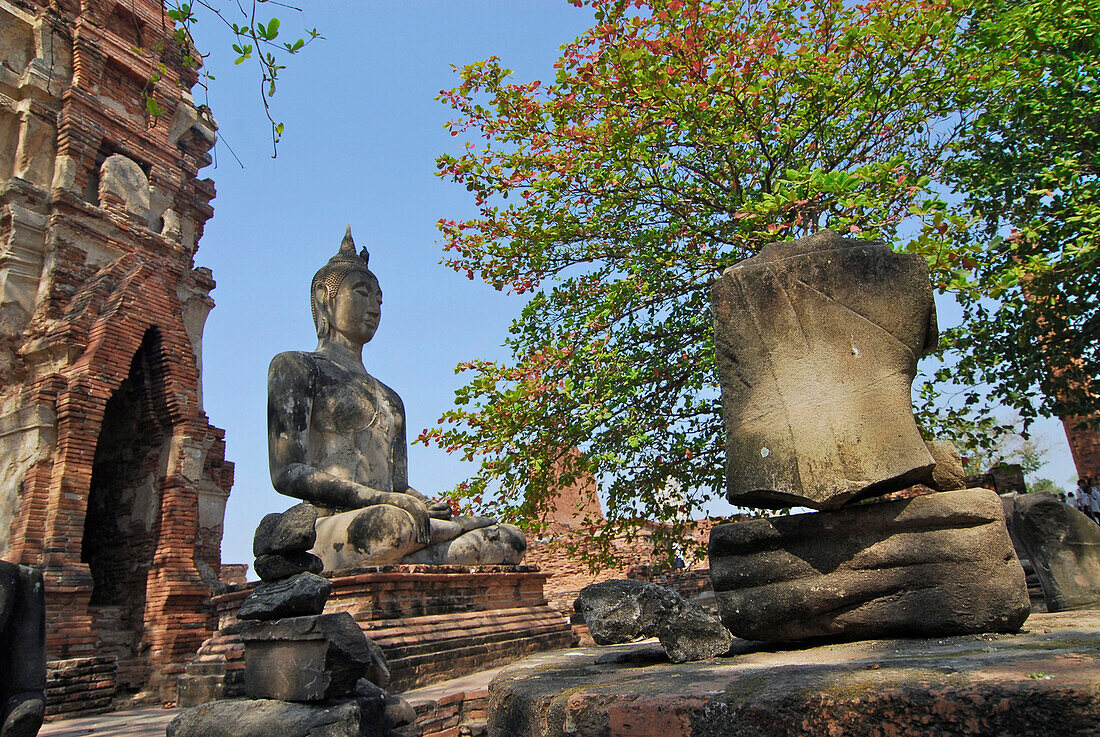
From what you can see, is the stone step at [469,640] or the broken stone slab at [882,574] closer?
the broken stone slab at [882,574]

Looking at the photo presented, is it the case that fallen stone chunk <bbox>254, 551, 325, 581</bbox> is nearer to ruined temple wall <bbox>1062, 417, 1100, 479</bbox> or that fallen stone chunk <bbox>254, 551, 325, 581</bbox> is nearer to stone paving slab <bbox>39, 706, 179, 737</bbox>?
stone paving slab <bbox>39, 706, 179, 737</bbox>

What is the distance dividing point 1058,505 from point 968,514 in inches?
89.1

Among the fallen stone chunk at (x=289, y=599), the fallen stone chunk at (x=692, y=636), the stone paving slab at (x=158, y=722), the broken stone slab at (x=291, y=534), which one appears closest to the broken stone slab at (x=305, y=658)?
the fallen stone chunk at (x=289, y=599)

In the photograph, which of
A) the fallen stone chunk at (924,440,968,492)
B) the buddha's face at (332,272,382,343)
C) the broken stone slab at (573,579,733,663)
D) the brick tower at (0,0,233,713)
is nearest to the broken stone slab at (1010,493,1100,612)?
the fallen stone chunk at (924,440,968,492)

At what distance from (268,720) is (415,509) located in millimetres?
2564

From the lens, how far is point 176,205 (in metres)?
12.2

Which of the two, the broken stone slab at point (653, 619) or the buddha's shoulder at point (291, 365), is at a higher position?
the buddha's shoulder at point (291, 365)

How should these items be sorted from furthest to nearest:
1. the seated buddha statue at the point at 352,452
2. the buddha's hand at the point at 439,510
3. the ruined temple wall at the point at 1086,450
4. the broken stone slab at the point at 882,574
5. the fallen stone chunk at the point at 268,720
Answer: the ruined temple wall at the point at 1086,450 < the buddha's hand at the point at 439,510 < the seated buddha statue at the point at 352,452 < the fallen stone chunk at the point at 268,720 < the broken stone slab at the point at 882,574

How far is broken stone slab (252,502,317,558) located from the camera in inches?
146

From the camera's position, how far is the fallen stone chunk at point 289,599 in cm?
353

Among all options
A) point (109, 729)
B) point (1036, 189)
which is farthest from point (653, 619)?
point (1036, 189)

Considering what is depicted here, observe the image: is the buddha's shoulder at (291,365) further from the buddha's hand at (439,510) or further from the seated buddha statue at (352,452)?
the buddha's hand at (439,510)

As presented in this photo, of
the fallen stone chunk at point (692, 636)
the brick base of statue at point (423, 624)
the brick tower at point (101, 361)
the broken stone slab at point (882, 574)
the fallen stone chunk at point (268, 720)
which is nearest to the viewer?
the broken stone slab at point (882, 574)

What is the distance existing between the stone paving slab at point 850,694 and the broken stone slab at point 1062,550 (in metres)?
2.05
